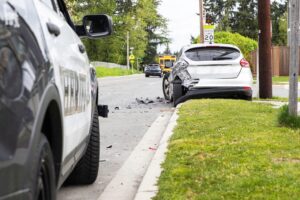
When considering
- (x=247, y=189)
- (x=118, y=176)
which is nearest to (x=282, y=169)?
(x=247, y=189)

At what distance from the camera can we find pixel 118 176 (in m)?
→ 6.10

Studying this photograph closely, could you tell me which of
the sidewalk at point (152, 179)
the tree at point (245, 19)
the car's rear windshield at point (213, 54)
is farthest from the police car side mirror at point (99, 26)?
the tree at point (245, 19)

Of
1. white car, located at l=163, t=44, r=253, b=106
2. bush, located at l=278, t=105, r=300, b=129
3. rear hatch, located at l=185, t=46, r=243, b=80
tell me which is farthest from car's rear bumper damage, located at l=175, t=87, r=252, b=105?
bush, located at l=278, t=105, r=300, b=129

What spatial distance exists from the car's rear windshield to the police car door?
857 centimetres

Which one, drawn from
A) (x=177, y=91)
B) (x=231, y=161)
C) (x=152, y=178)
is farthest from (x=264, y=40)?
(x=152, y=178)

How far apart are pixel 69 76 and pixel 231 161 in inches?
101

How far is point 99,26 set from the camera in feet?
18.4

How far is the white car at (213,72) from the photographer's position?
13.2 m

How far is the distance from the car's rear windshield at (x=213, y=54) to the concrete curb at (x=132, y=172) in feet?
13.7

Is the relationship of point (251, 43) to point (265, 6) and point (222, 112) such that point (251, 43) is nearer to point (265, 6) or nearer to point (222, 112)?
point (265, 6)

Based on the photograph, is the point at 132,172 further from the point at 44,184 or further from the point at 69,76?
the point at 44,184

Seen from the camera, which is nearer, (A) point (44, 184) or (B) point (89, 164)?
(A) point (44, 184)

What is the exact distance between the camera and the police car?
7.04ft

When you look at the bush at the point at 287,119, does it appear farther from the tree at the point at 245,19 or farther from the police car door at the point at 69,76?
the tree at the point at 245,19
